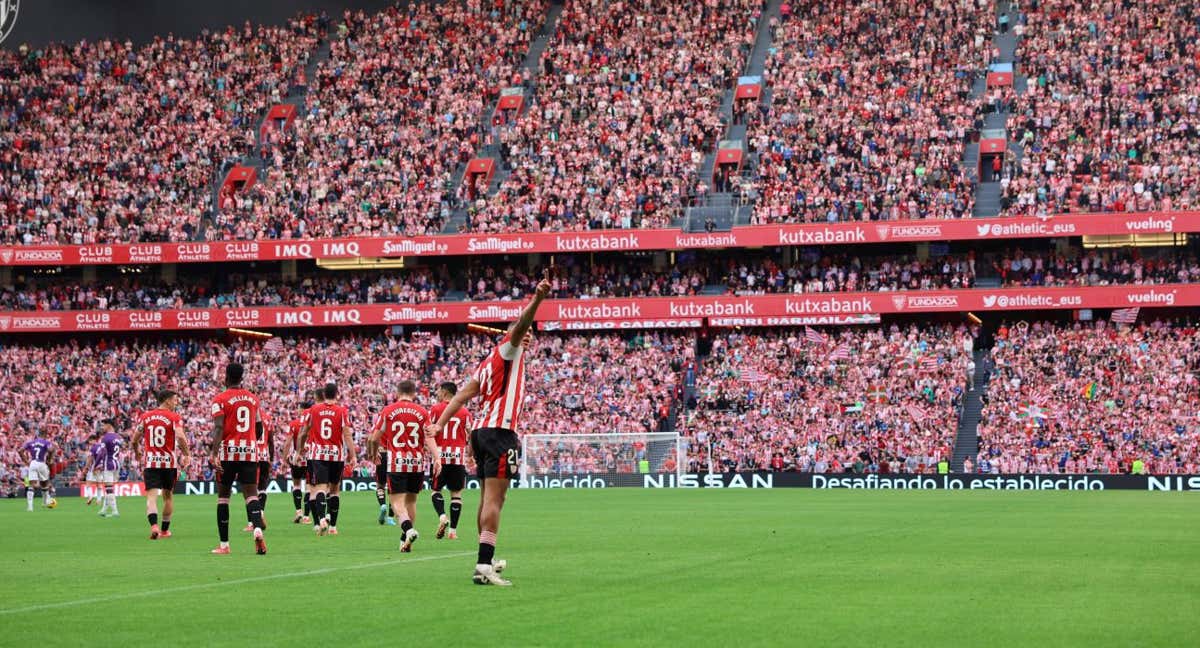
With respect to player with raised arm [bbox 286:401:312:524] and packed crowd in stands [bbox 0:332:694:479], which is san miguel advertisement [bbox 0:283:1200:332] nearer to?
packed crowd in stands [bbox 0:332:694:479]

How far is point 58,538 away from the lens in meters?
25.0

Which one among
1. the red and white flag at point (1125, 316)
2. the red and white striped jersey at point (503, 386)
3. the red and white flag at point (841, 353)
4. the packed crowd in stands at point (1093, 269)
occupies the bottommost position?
the red and white striped jersey at point (503, 386)

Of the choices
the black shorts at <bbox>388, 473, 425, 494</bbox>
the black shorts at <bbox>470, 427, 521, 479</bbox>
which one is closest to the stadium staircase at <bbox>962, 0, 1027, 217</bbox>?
the black shorts at <bbox>388, 473, 425, 494</bbox>

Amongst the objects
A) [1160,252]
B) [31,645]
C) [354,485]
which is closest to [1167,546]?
[31,645]

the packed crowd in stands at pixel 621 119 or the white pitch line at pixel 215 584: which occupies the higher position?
the packed crowd in stands at pixel 621 119

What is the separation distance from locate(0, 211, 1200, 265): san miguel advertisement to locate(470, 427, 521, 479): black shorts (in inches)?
1945

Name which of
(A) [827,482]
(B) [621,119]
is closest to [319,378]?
(B) [621,119]

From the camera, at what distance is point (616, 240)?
210 feet

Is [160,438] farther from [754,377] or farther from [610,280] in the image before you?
[610,280]

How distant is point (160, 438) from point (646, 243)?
136ft

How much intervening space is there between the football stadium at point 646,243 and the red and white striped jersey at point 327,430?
12.6 m

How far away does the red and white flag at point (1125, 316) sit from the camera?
59812 millimetres

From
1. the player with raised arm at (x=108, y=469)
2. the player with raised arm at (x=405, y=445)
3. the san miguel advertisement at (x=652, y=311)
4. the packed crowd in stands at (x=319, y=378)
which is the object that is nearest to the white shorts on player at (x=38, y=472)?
the player with raised arm at (x=108, y=469)

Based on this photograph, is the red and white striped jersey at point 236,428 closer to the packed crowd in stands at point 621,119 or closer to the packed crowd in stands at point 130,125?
A: the packed crowd in stands at point 621,119
